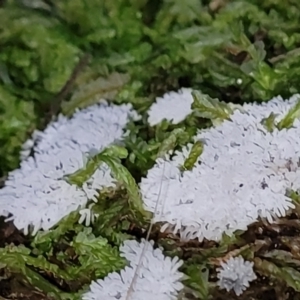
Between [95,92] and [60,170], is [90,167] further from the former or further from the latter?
[95,92]

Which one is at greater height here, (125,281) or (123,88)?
(123,88)

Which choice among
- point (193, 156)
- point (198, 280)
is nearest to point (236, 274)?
point (198, 280)

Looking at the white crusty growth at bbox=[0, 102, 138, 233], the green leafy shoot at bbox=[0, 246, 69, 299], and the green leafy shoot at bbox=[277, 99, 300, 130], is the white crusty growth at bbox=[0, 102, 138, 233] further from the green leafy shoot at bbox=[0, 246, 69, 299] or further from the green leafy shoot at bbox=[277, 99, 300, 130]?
the green leafy shoot at bbox=[277, 99, 300, 130]

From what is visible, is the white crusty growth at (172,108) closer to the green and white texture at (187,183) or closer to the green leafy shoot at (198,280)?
the green and white texture at (187,183)

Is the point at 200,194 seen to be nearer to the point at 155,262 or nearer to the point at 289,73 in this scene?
the point at 155,262

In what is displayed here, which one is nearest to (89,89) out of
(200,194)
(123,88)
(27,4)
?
(123,88)

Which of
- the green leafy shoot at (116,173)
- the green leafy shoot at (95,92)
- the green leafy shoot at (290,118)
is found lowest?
the green leafy shoot at (116,173)

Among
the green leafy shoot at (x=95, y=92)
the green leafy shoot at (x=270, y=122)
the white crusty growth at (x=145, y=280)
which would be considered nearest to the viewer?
the white crusty growth at (x=145, y=280)

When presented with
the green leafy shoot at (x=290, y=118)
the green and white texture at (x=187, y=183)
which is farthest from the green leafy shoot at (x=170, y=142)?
the green leafy shoot at (x=290, y=118)
